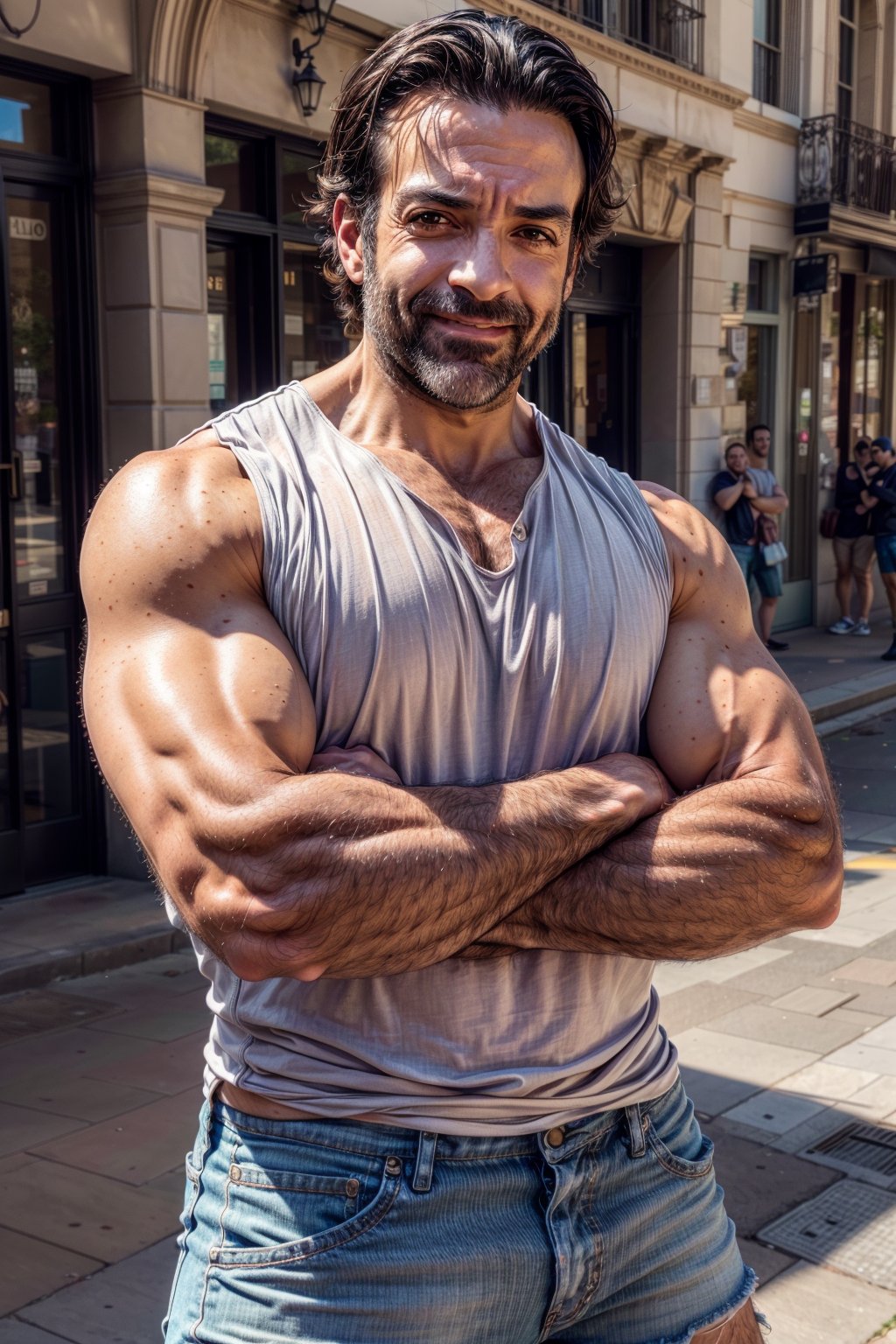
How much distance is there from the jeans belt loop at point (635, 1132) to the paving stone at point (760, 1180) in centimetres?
235

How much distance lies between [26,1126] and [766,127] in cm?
1333

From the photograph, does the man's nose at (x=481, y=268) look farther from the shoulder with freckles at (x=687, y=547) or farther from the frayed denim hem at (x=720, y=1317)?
the frayed denim hem at (x=720, y=1317)

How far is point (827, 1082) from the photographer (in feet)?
16.3

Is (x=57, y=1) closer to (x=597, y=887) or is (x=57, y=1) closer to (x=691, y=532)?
(x=691, y=532)

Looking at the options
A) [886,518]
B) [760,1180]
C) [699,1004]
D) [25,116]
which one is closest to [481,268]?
[760,1180]

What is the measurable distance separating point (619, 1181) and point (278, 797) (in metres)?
0.65

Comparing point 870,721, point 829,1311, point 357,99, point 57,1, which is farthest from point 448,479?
point 870,721

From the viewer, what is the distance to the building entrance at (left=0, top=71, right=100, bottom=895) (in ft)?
22.2

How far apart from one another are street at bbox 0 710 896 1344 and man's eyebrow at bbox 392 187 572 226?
2.67 m

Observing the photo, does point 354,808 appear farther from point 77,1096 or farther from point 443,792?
point 77,1096

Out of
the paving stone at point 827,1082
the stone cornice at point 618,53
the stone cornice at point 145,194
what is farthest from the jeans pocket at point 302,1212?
the stone cornice at point 618,53

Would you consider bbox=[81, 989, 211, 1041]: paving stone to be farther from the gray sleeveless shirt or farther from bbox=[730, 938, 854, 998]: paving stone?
the gray sleeveless shirt

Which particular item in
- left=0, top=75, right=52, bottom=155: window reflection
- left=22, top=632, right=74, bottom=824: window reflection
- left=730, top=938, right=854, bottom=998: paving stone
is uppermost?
left=0, top=75, right=52, bottom=155: window reflection

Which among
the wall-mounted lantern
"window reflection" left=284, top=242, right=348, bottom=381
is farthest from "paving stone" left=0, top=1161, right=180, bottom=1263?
the wall-mounted lantern
